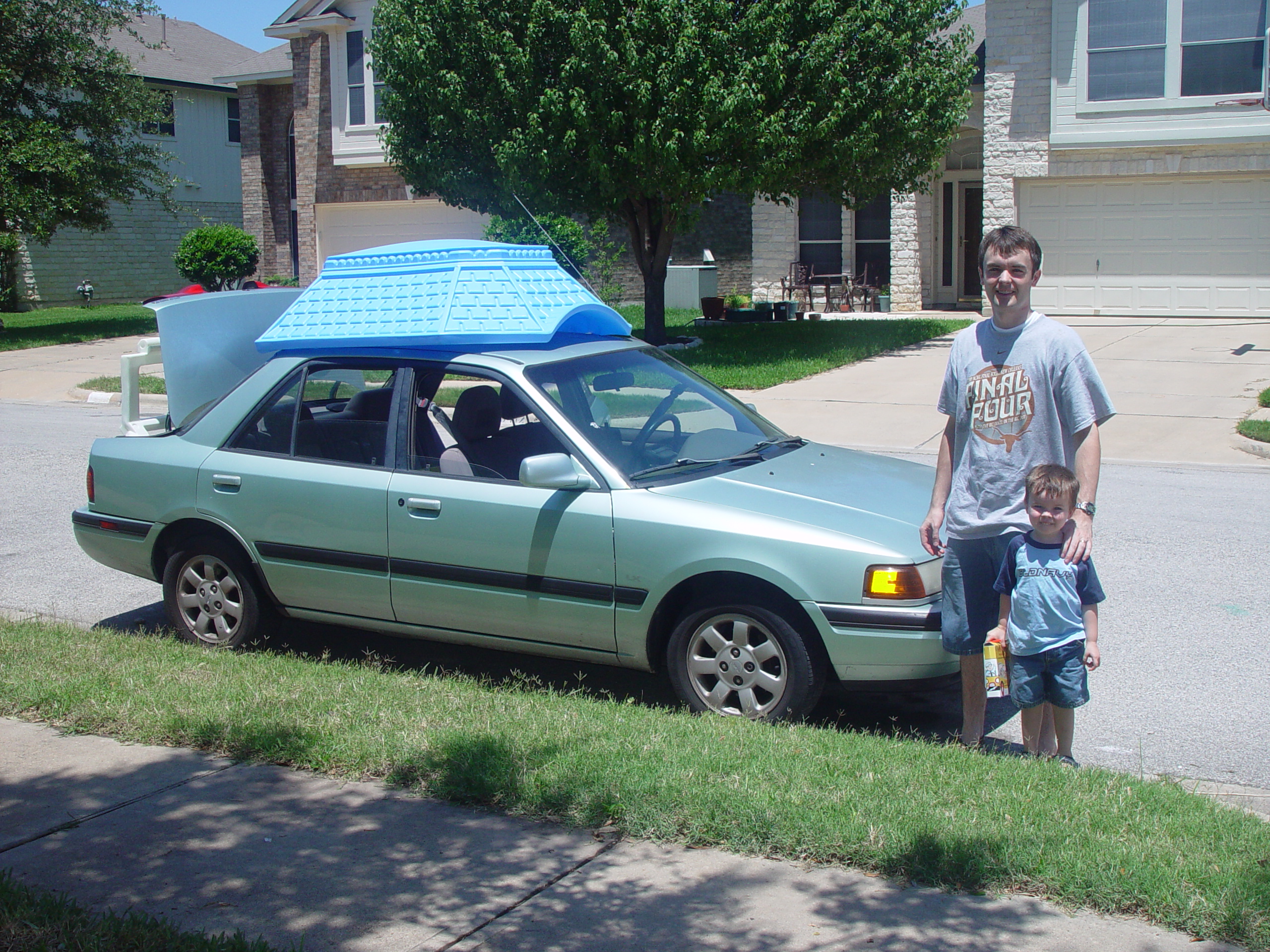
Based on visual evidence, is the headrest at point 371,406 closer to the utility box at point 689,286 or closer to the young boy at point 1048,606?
the young boy at point 1048,606

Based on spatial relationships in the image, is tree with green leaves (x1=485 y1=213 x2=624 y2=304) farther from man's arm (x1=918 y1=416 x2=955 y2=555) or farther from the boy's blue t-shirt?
the boy's blue t-shirt

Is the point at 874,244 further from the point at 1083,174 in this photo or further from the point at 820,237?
the point at 1083,174

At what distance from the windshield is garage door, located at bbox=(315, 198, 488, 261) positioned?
22911 mm

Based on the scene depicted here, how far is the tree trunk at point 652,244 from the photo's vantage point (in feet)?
61.7

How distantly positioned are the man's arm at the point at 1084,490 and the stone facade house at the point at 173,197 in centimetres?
3367

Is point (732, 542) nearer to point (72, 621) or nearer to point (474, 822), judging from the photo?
point (474, 822)

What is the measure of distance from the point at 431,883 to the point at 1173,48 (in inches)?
878

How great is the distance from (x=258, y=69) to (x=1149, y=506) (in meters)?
27.8

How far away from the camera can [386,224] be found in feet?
96.1

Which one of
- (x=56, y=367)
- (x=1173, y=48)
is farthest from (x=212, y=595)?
(x=1173, y=48)

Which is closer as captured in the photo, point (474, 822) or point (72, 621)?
point (474, 822)

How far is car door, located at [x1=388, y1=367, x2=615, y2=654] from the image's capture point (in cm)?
503

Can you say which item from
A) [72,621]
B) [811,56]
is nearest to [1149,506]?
[72,621]

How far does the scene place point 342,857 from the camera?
368cm
